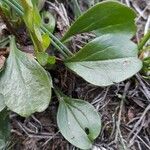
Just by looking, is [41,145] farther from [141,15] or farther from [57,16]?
[141,15]

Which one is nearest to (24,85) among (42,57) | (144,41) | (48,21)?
(42,57)

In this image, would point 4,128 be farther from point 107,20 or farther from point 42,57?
point 107,20

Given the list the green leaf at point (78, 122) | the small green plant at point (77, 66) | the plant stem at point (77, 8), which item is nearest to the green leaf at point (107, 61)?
the small green plant at point (77, 66)

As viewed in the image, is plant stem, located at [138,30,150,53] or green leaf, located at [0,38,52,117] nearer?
green leaf, located at [0,38,52,117]

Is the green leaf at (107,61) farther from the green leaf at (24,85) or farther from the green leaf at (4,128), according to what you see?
the green leaf at (4,128)

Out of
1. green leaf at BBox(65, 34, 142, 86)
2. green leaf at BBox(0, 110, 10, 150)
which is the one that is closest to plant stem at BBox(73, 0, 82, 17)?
green leaf at BBox(65, 34, 142, 86)

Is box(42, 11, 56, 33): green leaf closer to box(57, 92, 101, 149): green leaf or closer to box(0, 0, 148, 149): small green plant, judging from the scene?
box(0, 0, 148, 149): small green plant
